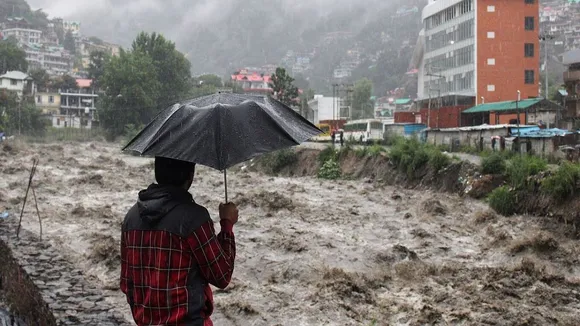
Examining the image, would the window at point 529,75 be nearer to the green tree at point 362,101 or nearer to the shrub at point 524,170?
the shrub at point 524,170

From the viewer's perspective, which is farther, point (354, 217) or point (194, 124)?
point (354, 217)

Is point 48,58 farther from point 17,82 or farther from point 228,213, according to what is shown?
point 228,213

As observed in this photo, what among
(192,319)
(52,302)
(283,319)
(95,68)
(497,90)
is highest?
(95,68)

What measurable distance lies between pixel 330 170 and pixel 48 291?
20.5 m

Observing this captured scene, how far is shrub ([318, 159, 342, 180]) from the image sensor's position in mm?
26128

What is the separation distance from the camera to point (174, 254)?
7.99 feet

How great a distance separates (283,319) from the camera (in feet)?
26.0

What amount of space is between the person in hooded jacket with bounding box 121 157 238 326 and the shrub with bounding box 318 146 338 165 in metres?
25.2

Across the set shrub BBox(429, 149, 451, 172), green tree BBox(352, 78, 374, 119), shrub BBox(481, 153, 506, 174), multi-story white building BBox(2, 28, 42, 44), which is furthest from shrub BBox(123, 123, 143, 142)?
multi-story white building BBox(2, 28, 42, 44)

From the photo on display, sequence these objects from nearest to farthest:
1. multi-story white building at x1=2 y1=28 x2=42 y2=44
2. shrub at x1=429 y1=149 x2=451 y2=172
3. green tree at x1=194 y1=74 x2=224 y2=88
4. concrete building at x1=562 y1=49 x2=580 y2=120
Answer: shrub at x1=429 y1=149 x2=451 y2=172
concrete building at x1=562 y1=49 x2=580 y2=120
green tree at x1=194 y1=74 x2=224 y2=88
multi-story white building at x1=2 y1=28 x2=42 y2=44

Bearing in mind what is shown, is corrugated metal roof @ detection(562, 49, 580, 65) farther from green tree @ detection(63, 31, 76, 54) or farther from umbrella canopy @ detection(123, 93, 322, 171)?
green tree @ detection(63, 31, 76, 54)

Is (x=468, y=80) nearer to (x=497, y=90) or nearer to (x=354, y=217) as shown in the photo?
(x=497, y=90)

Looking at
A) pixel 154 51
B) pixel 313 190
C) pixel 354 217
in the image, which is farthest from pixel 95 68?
pixel 354 217

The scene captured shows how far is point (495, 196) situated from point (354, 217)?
12.8 ft
